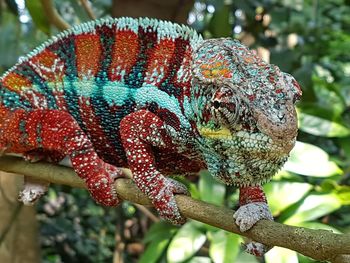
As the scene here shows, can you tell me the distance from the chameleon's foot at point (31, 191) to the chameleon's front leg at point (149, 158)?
0.97ft

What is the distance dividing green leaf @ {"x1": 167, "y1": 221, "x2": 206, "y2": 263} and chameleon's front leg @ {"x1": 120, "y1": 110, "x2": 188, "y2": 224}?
0.60 meters

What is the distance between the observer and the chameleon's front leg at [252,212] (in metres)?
0.82

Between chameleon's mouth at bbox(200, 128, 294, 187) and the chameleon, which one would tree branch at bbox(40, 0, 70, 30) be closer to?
the chameleon

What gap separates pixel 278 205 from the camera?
5.03 feet

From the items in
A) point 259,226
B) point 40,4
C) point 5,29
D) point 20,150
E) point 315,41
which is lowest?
point 259,226

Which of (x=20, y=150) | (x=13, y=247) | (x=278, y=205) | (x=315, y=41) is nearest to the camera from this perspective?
(x=20, y=150)

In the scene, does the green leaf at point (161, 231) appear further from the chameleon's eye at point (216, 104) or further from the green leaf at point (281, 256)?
the chameleon's eye at point (216, 104)

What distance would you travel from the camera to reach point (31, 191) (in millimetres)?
1144

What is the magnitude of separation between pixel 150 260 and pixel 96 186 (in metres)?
0.70

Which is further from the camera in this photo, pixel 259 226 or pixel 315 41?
pixel 315 41

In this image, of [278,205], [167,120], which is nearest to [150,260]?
[278,205]

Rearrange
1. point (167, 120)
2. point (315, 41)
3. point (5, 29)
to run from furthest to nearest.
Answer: point (315, 41)
point (5, 29)
point (167, 120)

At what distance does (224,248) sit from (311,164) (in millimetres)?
334

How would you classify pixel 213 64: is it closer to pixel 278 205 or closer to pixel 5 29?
pixel 278 205
